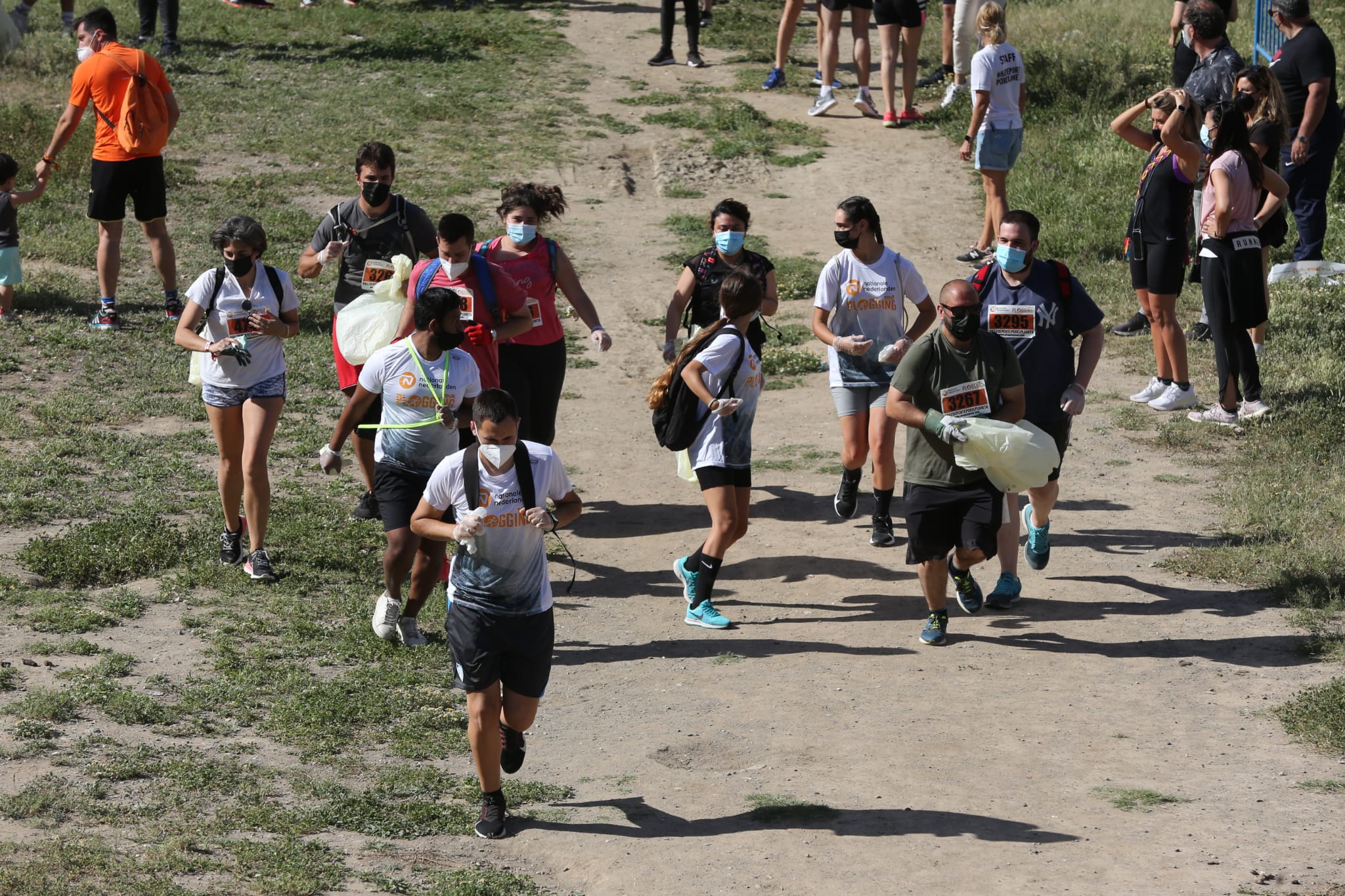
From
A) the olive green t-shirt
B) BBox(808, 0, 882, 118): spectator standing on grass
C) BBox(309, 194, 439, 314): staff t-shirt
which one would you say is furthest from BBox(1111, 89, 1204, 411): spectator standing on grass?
BBox(808, 0, 882, 118): spectator standing on grass

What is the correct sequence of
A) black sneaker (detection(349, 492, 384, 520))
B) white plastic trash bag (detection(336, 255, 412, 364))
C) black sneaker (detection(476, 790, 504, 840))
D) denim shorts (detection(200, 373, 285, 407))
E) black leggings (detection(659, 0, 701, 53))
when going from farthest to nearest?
black leggings (detection(659, 0, 701, 53))
black sneaker (detection(349, 492, 384, 520))
white plastic trash bag (detection(336, 255, 412, 364))
denim shorts (detection(200, 373, 285, 407))
black sneaker (detection(476, 790, 504, 840))

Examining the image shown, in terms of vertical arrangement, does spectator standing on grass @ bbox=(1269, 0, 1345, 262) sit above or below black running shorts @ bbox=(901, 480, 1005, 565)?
above

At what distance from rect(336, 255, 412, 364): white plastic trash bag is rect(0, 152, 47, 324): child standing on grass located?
15.6 ft

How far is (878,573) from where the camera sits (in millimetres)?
9070

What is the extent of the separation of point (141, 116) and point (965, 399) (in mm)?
7763

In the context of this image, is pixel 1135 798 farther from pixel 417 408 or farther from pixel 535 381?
pixel 535 381

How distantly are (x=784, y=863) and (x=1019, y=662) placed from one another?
238cm

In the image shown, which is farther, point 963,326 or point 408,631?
point 408,631

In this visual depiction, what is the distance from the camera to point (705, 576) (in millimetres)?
8281

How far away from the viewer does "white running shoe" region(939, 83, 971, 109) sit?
18.3 m

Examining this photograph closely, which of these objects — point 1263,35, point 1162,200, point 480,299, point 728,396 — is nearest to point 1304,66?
point 1162,200

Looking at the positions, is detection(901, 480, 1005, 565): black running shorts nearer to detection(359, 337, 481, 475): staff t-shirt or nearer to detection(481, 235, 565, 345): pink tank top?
detection(359, 337, 481, 475): staff t-shirt

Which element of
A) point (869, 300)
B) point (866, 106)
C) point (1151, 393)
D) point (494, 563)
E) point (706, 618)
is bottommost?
point (706, 618)

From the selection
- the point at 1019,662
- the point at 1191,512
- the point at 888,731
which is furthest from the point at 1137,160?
the point at 888,731
